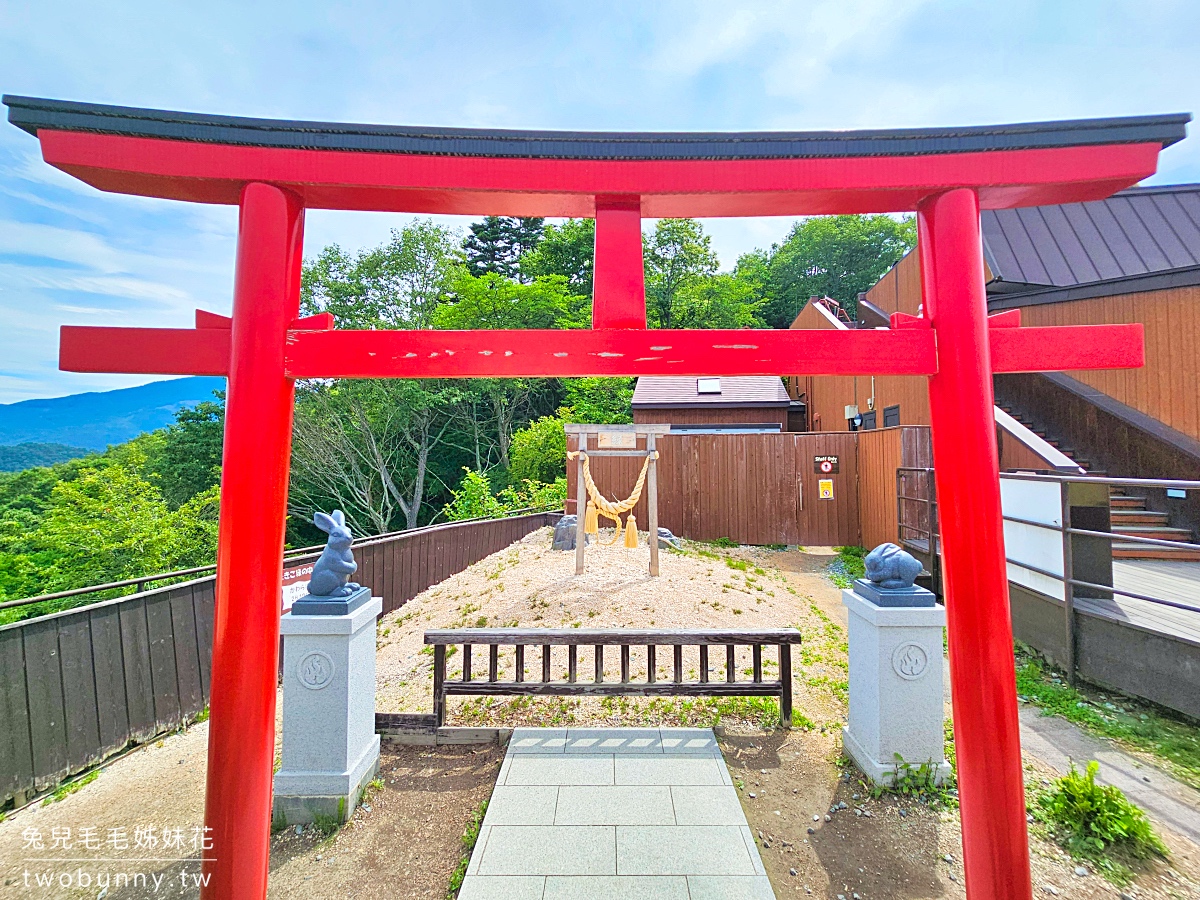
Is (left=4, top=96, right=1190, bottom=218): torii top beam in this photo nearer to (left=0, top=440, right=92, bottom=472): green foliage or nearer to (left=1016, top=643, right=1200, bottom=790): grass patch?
(left=1016, top=643, right=1200, bottom=790): grass patch

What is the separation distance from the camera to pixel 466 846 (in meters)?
2.67

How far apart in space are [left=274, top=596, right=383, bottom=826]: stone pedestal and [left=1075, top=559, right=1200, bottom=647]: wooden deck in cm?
492

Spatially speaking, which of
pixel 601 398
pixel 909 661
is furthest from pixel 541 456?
pixel 909 661

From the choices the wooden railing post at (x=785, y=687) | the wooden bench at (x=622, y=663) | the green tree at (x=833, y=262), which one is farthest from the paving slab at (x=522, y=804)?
the green tree at (x=833, y=262)

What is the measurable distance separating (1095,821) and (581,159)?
156 inches

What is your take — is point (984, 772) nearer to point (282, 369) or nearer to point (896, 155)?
point (896, 155)

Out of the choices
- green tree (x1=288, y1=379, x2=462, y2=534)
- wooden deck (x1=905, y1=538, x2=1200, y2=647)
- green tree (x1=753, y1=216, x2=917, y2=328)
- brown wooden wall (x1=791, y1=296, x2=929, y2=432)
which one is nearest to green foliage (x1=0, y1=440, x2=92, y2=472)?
green tree (x1=288, y1=379, x2=462, y2=534)

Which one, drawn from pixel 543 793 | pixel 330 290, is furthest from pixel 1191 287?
pixel 330 290

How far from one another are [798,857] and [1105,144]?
342 cm

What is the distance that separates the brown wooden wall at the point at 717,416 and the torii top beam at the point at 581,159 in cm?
1277

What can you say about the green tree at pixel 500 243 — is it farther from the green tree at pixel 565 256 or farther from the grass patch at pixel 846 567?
the grass patch at pixel 846 567

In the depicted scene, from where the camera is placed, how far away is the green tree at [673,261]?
22.7 m

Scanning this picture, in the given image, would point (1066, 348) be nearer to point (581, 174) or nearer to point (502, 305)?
point (581, 174)

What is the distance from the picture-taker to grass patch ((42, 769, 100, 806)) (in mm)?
3374
